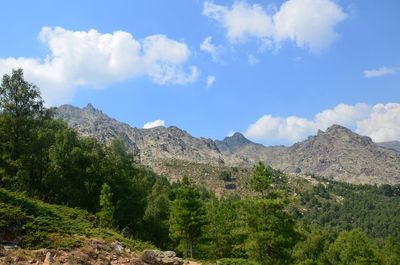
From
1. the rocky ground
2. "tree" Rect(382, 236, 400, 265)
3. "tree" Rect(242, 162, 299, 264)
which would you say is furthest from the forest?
"tree" Rect(382, 236, 400, 265)

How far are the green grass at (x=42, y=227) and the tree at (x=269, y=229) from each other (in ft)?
43.9

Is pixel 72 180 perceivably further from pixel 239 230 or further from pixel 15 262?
pixel 15 262

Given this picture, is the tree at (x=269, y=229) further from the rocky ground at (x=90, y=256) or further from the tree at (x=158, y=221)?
the tree at (x=158, y=221)

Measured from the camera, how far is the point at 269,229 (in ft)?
119

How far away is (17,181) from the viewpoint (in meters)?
40.5

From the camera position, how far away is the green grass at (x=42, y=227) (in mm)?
20438

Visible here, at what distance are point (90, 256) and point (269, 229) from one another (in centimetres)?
2009

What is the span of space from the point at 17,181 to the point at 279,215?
25013 mm

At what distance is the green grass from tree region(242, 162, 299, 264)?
43.9ft

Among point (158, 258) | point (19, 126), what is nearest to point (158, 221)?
point (19, 126)

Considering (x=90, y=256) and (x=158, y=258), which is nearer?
(x=90, y=256)

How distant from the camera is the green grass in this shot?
67.1 ft

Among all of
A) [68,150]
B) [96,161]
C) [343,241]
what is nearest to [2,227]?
[68,150]

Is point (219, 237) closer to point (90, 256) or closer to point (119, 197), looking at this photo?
point (119, 197)
